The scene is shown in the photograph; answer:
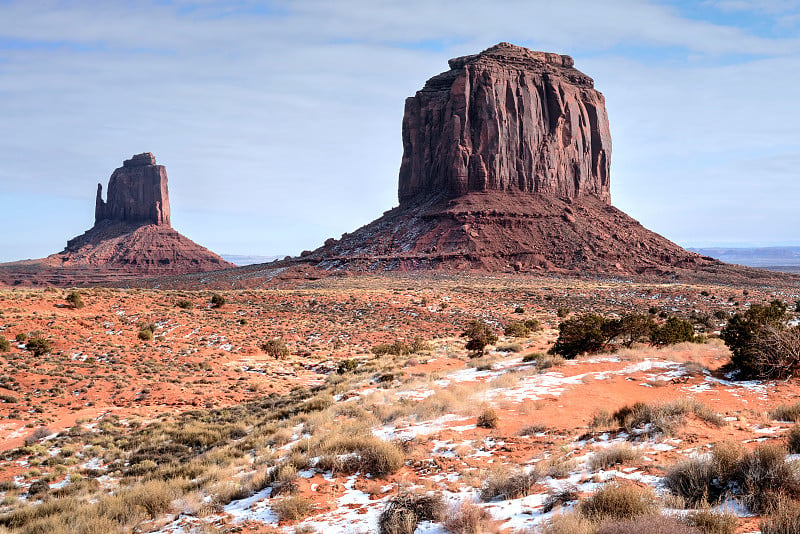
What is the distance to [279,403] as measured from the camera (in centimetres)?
1558

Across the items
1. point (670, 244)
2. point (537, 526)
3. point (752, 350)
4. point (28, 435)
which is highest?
point (670, 244)

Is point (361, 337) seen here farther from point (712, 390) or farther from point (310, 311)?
point (712, 390)

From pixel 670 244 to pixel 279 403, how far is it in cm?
9009

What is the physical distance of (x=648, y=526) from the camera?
4.46 metres

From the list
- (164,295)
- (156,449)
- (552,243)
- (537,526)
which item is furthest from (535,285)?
(537,526)

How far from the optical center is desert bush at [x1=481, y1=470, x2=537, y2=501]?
20.4ft


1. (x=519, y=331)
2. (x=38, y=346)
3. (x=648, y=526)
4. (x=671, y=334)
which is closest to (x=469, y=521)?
(x=648, y=526)

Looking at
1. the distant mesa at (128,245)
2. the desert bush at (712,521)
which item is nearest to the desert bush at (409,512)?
the desert bush at (712,521)

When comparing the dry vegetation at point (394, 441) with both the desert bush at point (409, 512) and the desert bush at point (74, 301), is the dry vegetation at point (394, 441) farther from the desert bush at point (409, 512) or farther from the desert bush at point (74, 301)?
the desert bush at point (74, 301)

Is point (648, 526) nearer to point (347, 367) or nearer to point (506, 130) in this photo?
point (347, 367)

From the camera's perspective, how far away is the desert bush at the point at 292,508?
6.61 metres

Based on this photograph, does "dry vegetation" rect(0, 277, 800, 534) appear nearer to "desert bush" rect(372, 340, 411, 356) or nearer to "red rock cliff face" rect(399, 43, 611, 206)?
"desert bush" rect(372, 340, 411, 356)

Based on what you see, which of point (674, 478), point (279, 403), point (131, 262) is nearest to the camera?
point (674, 478)

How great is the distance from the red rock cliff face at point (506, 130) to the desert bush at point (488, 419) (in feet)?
275
